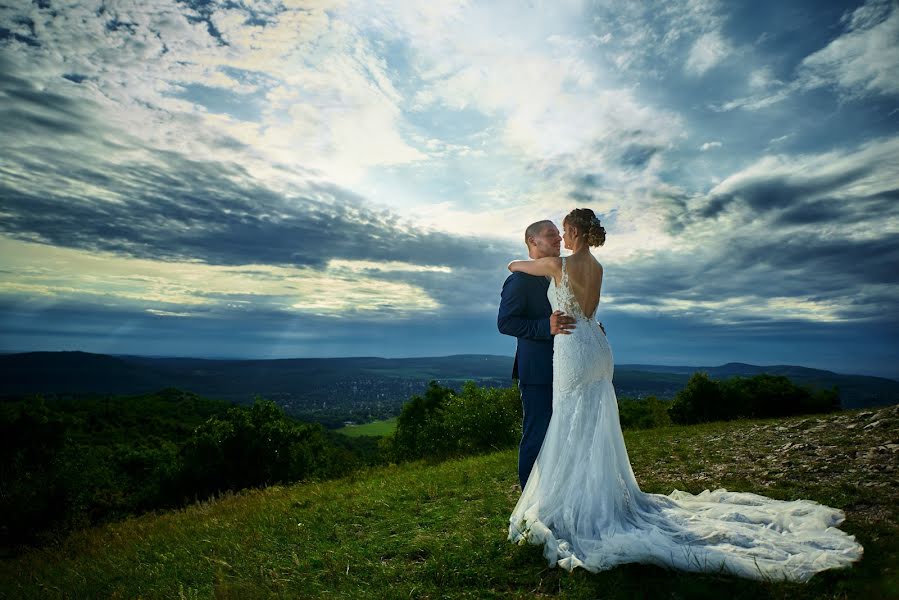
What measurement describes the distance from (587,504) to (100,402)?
77162mm

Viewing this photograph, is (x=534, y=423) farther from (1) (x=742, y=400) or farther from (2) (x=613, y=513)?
(1) (x=742, y=400)

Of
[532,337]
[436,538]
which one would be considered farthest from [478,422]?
[532,337]

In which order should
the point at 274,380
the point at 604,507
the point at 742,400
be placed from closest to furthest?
the point at 604,507
the point at 742,400
the point at 274,380

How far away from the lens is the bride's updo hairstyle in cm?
627

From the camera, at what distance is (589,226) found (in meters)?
6.28

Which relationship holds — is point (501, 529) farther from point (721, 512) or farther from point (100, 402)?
point (100, 402)

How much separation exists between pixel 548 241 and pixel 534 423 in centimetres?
253

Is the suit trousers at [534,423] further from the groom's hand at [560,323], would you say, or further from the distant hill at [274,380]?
the distant hill at [274,380]

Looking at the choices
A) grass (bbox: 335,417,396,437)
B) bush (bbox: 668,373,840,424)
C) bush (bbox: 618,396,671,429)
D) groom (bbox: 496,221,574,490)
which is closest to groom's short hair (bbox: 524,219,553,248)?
groom (bbox: 496,221,574,490)

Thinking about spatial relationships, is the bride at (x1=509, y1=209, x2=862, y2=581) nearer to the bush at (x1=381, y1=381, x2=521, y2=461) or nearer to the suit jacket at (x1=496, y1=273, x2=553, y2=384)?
the suit jacket at (x1=496, y1=273, x2=553, y2=384)

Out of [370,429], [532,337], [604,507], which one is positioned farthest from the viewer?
[370,429]

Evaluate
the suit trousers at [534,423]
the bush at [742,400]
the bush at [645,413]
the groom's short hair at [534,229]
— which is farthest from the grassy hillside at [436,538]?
the bush at [645,413]

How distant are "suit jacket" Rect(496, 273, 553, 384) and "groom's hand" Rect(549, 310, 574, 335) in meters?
0.21

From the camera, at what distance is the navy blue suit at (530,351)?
21.4 ft
